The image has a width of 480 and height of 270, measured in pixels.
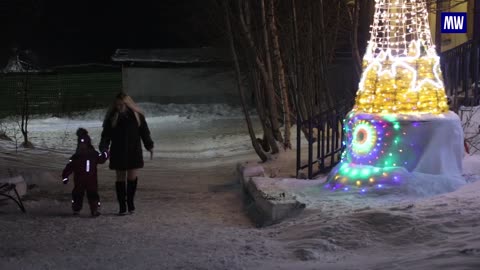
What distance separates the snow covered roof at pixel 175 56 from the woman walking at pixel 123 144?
21.2 metres

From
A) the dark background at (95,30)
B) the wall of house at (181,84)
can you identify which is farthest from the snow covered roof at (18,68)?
the dark background at (95,30)

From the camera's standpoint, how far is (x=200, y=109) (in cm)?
2839

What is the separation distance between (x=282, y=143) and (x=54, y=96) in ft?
58.3

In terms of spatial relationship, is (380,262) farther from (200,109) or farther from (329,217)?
(200,109)

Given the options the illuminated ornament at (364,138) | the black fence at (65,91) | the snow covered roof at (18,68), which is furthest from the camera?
the black fence at (65,91)

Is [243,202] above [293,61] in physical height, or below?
below

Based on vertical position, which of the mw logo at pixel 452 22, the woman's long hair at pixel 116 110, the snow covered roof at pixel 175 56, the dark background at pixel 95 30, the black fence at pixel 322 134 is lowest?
the black fence at pixel 322 134

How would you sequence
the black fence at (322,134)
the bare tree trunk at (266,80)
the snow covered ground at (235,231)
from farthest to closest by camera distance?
the bare tree trunk at (266,80) < the black fence at (322,134) < the snow covered ground at (235,231)

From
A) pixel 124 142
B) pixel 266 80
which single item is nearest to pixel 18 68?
pixel 266 80

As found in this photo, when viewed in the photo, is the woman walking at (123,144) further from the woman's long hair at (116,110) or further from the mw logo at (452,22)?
the mw logo at (452,22)

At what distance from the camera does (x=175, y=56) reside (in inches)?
1238

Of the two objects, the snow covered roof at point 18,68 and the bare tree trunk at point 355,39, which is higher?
the bare tree trunk at point 355,39

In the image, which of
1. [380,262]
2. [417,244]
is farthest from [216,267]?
[417,244]

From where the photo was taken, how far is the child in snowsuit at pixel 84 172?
26.1 feet
